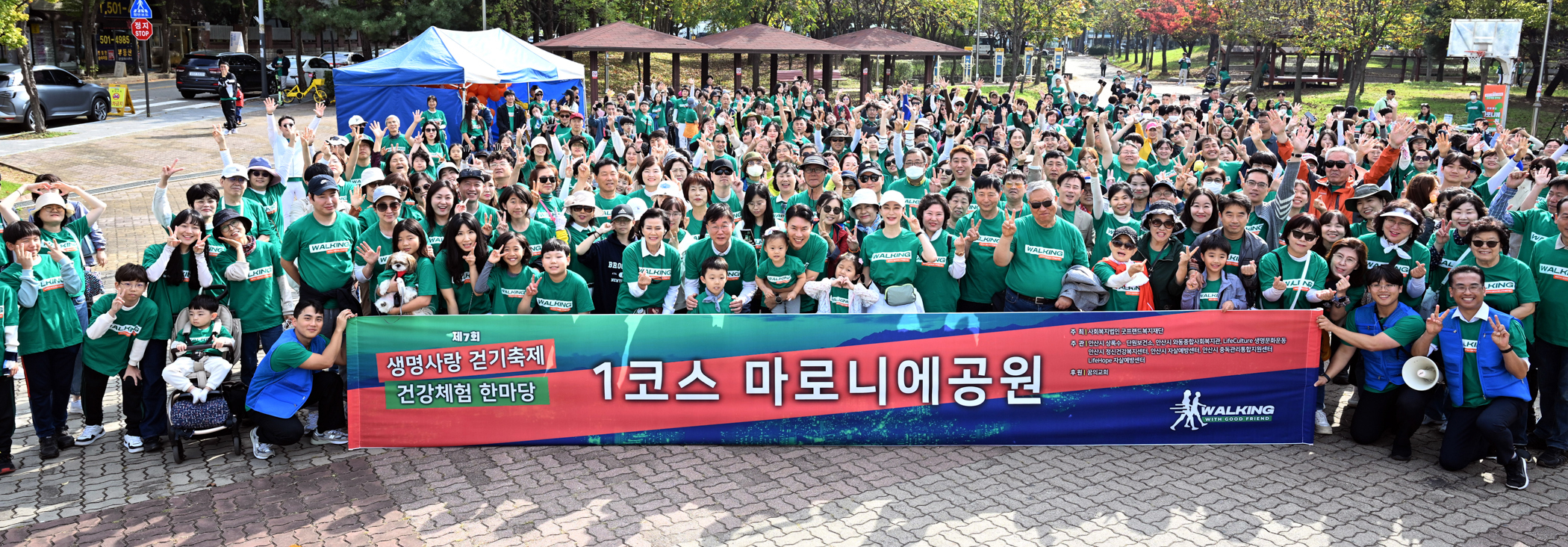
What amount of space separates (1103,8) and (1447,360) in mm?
79281

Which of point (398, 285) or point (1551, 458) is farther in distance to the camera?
point (398, 285)

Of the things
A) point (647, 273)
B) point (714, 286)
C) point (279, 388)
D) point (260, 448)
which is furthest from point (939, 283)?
point (260, 448)

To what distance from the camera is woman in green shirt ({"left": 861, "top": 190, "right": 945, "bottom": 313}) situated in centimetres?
671

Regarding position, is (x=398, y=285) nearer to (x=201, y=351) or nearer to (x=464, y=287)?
(x=464, y=287)

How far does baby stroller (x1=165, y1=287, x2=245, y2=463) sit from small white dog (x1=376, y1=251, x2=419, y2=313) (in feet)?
2.99

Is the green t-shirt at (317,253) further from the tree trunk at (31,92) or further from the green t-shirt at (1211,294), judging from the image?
the tree trunk at (31,92)

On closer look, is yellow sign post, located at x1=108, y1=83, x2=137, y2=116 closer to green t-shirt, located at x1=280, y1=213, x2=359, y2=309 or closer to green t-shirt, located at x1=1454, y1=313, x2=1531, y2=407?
green t-shirt, located at x1=280, y1=213, x2=359, y2=309

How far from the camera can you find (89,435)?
668cm

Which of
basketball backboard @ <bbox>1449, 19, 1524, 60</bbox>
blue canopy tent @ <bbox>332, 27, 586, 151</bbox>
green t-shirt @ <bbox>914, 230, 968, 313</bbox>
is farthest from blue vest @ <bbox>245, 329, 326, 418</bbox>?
basketball backboard @ <bbox>1449, 19, 1524, 60</bbox>

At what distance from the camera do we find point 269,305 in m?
6.84

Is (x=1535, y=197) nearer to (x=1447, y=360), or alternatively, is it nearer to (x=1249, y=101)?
(x=1447, y=360)

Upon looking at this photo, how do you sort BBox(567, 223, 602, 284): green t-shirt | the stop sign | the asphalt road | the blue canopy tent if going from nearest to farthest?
BBox(567, 223, 602, 284): green t-shirt, the blue canopy tent, the stop sign, the asphalt road

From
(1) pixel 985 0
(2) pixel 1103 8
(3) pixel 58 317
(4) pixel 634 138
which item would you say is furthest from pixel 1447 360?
(2) pixel 1103 8

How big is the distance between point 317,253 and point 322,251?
0.10 ft
